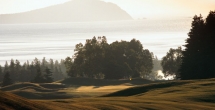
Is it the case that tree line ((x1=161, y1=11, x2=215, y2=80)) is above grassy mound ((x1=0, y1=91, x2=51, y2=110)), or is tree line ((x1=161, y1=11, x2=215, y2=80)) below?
above

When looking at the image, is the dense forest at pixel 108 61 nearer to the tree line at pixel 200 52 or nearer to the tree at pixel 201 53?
the tree line at pixel 200 52

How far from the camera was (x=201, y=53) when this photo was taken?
62.0 meters

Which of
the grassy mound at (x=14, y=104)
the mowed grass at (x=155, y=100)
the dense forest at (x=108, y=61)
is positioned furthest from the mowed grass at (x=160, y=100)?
the dense forest at (x=108, y=61)

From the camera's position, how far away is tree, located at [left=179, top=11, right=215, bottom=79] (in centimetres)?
6099

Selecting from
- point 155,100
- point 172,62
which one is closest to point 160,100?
point 155,100

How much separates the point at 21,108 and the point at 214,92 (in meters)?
18.4

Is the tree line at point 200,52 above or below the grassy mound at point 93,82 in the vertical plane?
above

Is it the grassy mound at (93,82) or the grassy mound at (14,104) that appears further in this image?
the grassy mound at (93,82)

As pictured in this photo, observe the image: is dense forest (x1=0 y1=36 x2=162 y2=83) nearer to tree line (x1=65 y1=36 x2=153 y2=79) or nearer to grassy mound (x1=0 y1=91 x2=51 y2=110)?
tree line (x1=65 y1=36 x2=153 y2=79)

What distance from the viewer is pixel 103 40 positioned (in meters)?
112

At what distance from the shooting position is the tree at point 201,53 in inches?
2401

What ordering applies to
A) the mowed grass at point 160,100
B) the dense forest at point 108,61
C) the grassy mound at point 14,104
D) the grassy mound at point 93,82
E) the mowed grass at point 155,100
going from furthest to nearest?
the dense forest at point 108,61 < the grassy mound at point 93,82 < the mowed grass at point 160,100 < the mowed grass at point 155,100 < the grassy mound at point 14,104

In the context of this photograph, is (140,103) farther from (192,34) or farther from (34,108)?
(192,34)

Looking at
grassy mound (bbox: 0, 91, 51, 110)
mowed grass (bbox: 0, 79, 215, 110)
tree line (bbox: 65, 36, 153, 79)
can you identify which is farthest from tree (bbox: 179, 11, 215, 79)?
grassy mound (bbox: 0, 91, 51, 110)
